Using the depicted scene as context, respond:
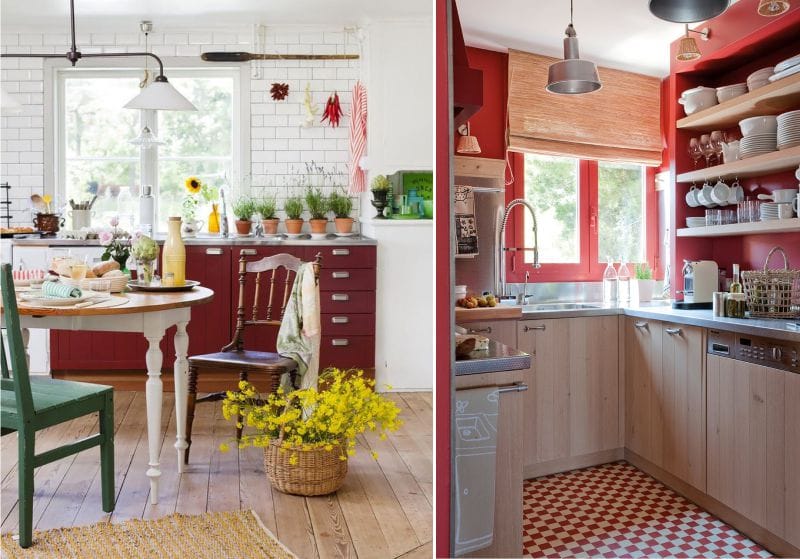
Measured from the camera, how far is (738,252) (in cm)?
421

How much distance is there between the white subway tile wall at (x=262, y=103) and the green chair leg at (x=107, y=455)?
330 centimetres

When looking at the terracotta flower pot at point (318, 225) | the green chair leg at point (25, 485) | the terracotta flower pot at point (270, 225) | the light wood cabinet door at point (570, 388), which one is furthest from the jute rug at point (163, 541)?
the terracotta flower pot at point (270, 225)

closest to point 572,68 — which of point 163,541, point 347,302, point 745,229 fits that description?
point 745,229

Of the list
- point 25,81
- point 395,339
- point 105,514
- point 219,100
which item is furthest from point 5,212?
point 105,514

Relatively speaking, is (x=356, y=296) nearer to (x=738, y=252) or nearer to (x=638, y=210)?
(x=638, y=210)

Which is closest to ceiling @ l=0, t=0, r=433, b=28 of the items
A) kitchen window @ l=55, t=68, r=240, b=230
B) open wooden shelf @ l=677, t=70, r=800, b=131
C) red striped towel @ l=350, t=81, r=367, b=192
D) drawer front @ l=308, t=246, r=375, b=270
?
kitchen window @ l=55, t=68, r=240, b=230

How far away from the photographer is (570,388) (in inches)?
151

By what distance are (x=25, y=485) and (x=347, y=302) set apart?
287cm

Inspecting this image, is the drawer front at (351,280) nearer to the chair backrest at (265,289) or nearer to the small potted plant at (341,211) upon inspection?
the chair backrest at (265,289)

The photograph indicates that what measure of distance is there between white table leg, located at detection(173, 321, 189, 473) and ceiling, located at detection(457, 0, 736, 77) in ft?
7.89

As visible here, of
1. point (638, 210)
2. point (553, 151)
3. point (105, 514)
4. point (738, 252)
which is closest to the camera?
point (105, 514)

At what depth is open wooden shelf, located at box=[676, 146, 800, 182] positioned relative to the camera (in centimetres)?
336

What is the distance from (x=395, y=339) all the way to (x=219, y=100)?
2559 millimetres

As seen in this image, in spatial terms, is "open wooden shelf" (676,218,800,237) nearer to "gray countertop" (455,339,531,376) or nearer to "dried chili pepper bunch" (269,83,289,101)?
"gray countertop" (455,339,531,376)
